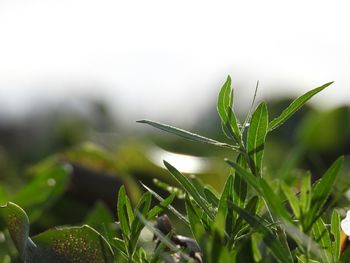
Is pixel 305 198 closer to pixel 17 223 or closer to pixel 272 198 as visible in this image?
pixel 272 198

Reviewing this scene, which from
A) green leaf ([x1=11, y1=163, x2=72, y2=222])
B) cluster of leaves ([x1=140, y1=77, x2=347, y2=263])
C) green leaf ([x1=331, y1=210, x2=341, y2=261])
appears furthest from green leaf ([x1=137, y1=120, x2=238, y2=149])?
green leaf ([x1=11, y1=163, x2=72, y2=222])

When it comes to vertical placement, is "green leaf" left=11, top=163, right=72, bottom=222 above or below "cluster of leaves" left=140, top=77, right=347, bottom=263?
below

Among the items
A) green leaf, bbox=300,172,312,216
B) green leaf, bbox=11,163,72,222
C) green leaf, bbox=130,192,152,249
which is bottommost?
green leaf, bbox=11,163,72,222

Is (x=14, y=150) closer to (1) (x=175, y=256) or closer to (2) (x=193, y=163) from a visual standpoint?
(2) (x=193, y=163)

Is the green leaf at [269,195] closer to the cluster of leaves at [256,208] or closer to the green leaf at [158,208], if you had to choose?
the cluster of leaves at [256,208]

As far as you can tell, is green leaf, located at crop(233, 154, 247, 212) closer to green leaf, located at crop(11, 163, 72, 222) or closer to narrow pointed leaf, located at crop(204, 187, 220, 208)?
narrow pointed leaf, located at crop(204, 187, 220, 208)

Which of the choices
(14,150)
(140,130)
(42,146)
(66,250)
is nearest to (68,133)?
(42,146)
